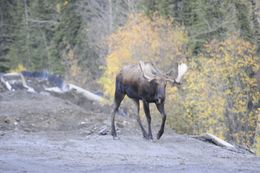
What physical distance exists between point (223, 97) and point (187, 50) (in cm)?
1126

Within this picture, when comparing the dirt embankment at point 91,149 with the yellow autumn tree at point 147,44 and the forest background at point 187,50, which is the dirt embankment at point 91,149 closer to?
the forest background at point 187,50

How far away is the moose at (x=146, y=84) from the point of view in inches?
648

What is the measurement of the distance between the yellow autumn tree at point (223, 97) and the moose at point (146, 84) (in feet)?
43.0

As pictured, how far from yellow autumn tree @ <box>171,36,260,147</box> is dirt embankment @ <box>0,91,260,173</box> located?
941 centimetres

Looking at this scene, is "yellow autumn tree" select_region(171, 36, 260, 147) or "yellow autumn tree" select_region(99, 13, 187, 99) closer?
"yellow autumn tree" select_region(171, 36, 260, 147)

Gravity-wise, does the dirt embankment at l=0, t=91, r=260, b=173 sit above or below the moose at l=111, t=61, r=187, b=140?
below

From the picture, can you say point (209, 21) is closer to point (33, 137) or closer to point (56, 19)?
point (33, 137)

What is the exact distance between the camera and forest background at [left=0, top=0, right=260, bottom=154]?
104 ft

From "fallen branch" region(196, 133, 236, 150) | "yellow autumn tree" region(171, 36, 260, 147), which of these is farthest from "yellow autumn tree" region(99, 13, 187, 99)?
"fallen branch" region(196, 133, 236, 150)

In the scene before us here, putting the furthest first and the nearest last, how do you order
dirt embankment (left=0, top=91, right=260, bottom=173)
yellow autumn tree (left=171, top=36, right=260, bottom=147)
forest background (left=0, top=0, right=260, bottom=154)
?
forest background (left=0, top=0, right=260, bottom=154), yellow autumn tree (left=171, top=36, right=260, bottom=147), dirt embankment (left=0, top=91, right=260, bottom=173)

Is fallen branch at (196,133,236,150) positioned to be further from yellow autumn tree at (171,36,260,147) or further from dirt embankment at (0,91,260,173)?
yellow autumn tree at (171,36,260,147)

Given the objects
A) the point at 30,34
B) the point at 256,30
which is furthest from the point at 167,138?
the point at 30,34

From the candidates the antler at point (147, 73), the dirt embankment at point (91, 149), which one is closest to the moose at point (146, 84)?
the antler at point (147, 73)

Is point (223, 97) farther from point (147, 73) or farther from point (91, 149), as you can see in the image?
point (91, 149)
